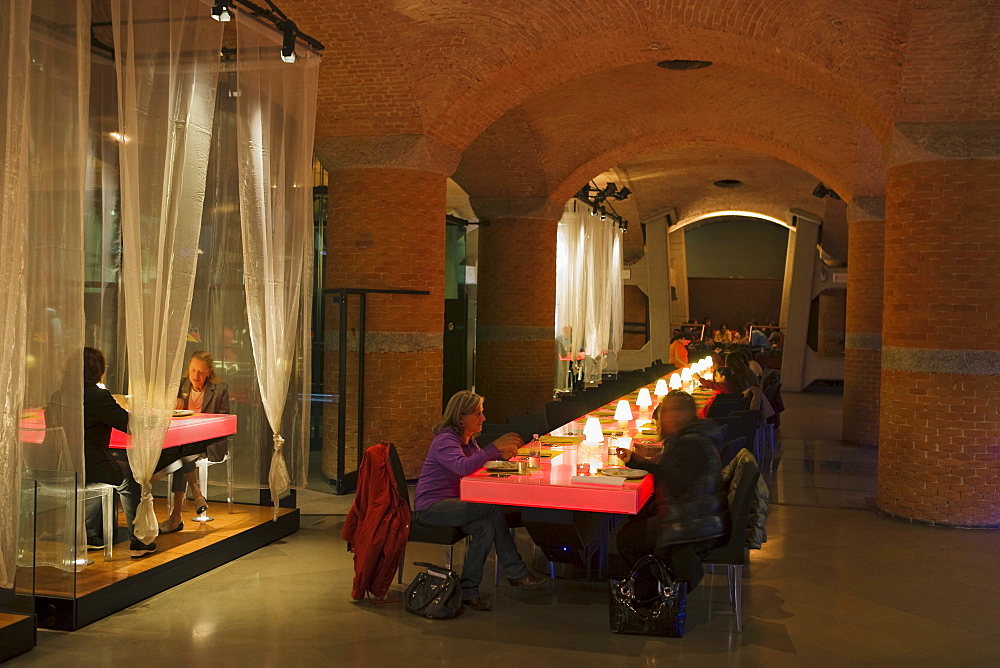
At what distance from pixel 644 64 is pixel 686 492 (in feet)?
24.9

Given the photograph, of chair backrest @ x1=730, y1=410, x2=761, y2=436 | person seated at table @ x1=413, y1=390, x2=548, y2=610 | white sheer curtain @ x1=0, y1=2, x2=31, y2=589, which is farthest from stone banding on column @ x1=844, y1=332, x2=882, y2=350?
white sheer curtain @ x1=0, y1=2, x2=31, y2=589

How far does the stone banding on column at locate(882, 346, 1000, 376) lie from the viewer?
7715 millimetres

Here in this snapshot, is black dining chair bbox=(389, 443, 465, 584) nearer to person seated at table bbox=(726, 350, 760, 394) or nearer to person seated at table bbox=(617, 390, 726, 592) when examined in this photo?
person seated at table bbox=(617, 390, 726, 592)

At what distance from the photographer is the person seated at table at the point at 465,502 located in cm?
546

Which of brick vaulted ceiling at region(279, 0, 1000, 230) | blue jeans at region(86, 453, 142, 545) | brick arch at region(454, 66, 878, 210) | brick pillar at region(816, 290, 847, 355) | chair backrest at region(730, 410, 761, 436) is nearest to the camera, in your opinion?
blue jeans at region(86, 453, 142, 545)

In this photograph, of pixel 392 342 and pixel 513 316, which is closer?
pixel 392 342

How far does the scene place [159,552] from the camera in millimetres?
6031

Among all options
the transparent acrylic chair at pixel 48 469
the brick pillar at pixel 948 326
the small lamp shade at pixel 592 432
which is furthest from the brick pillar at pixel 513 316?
the transparent acrylic chair at pixel 48 469

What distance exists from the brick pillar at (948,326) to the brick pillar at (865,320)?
466 centimetres

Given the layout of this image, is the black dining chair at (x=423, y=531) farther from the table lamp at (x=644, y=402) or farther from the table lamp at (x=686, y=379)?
the table lamp at (x=686, y=379)

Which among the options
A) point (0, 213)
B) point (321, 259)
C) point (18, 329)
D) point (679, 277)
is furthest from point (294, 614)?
point (679, 277)

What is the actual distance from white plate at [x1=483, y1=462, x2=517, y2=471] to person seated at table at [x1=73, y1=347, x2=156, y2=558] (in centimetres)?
215

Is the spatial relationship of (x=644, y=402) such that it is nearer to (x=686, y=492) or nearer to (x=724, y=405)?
(x=724, y=405)

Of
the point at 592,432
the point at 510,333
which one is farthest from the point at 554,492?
the point at 510,333
